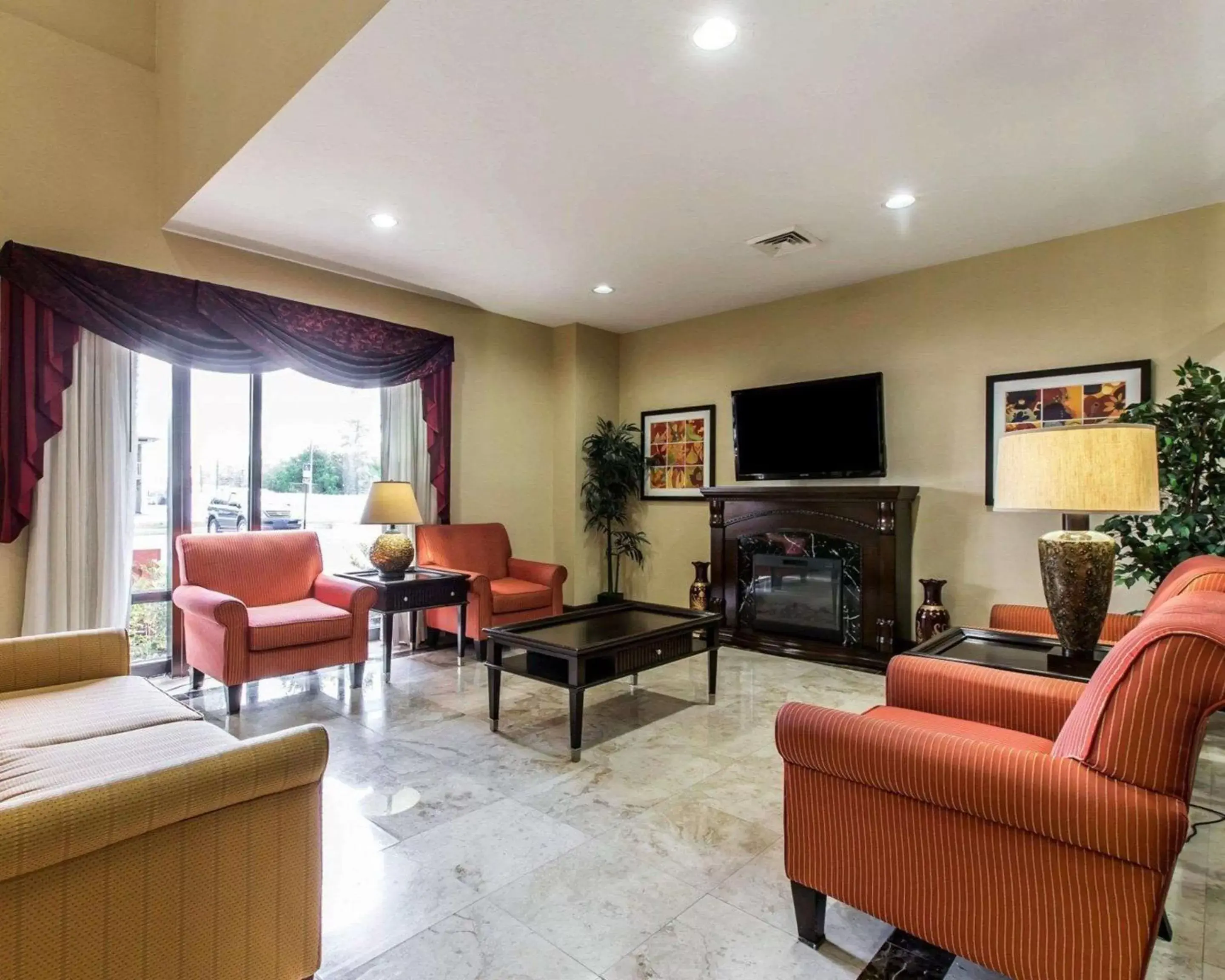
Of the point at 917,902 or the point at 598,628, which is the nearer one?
the point at 917,902

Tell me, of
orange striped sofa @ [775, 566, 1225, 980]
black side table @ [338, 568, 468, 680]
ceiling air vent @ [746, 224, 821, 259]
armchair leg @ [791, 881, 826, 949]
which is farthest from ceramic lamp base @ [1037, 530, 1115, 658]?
black side table @ [338, 568, 468, 680]

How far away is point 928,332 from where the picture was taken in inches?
176

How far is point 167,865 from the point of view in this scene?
1.25 metres

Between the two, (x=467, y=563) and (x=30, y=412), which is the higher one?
(x=30, y=412)

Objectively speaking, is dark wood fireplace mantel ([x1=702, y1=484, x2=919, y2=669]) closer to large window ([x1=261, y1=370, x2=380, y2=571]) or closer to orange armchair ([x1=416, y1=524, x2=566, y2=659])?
orange armchair ([x1=416, y1=524, x2=566, y2=659])

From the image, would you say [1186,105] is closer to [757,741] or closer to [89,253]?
[757,741]

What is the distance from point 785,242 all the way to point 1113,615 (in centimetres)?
261

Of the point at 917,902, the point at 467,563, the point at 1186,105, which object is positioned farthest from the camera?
the point at 467,563

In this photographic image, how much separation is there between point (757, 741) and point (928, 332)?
3029 mm

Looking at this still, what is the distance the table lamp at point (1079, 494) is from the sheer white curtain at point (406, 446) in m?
3.88

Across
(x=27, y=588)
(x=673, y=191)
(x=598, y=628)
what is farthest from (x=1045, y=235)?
(x=27, y=588)

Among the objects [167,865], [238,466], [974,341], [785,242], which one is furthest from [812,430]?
[167,865]

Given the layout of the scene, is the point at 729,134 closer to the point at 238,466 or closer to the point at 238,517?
the point at 238,466

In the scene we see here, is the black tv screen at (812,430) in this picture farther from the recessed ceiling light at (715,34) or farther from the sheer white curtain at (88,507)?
the sheer white curtain at (88,507)
